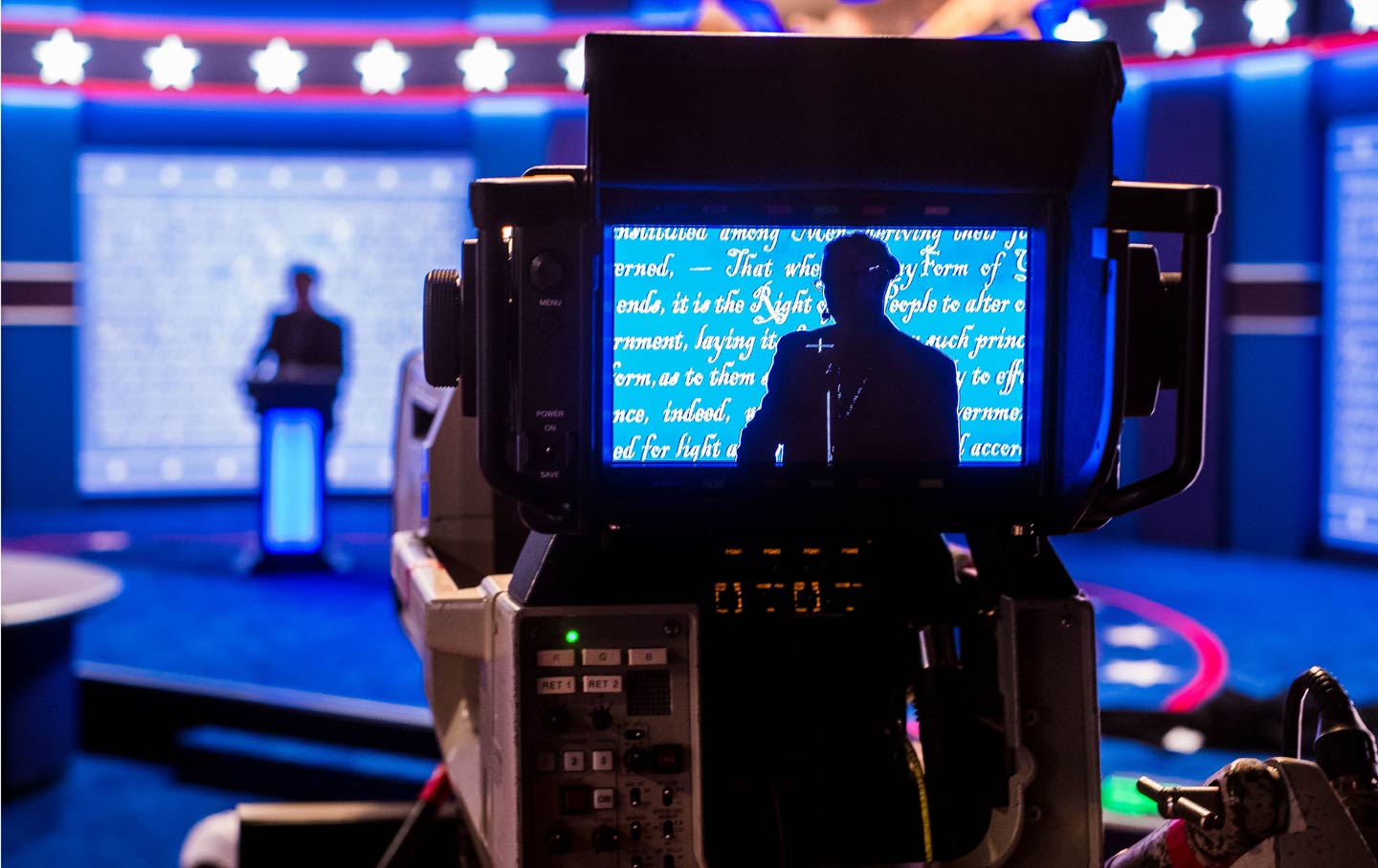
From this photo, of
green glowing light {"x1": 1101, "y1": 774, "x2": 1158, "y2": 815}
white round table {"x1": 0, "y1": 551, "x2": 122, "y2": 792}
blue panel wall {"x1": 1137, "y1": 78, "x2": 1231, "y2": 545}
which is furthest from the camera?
blue panel wall {"x1": 1137, "y1": 78, "x2": 1231, "y2": 545}

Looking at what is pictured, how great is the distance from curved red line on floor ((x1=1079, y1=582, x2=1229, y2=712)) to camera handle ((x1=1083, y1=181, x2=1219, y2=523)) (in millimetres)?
2984

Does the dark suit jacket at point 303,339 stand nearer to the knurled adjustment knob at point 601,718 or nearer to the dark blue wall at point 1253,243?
the dark blue wall at point 1253,243

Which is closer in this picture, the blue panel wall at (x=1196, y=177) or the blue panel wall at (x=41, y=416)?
the blue panel wall at (x=1196, y=177)

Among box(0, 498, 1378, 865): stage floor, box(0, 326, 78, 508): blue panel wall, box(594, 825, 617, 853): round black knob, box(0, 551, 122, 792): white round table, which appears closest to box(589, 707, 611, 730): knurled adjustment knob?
box(594, 825, 617, 853): round black knob

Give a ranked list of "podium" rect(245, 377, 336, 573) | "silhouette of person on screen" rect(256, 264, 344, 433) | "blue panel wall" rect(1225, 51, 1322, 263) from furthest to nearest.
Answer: "blue panel wall" rect(1225, 51, 1322, 263)
"silhouette of person on screen" rect(256, 264, 344, 433)
"podium" rect(245, 377, 336, 573)

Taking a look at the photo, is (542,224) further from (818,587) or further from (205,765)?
(205,765)

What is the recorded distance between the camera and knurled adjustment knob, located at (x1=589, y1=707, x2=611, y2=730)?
1.35 m

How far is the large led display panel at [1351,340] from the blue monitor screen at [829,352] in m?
6.11

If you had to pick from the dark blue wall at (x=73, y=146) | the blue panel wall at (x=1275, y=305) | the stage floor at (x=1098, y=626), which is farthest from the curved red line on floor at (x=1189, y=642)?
the dark blue wall at (x=73, y=146)

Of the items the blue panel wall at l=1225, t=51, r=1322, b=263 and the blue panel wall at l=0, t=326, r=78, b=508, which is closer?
the blue panel wall at l=1225, t=51, r=1322, b=263

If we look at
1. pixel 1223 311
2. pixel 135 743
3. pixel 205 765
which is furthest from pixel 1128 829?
pixel 1223 311

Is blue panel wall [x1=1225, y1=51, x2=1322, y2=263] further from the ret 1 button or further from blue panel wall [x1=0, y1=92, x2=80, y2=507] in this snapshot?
blue panel wall [x1=0, y1=92, x2=80, y2=507]

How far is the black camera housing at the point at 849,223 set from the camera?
4.09ft

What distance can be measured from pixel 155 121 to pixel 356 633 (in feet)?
15.9
